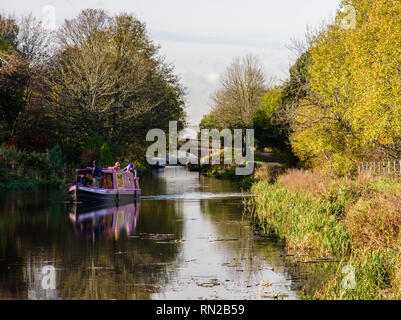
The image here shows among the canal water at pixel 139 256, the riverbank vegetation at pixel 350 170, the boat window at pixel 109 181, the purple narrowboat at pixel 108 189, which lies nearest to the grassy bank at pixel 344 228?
the riverbank vegetation at pixel 350 170

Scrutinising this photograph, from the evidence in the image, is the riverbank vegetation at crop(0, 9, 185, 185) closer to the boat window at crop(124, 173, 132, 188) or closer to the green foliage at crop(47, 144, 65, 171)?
the green foliage at crop(47, 144, 65, 171)

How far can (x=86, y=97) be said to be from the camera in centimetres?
5488

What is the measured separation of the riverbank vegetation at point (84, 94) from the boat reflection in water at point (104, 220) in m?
17.0

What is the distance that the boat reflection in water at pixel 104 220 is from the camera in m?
23.1

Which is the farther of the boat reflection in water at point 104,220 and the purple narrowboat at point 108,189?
the purple narrowboat at point 108,189

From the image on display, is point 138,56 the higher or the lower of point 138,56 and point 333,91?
the higher

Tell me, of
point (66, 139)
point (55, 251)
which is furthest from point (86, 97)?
point (55, 251)

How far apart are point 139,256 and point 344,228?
20.1ft

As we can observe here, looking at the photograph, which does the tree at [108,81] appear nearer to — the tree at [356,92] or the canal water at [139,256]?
the tree at [356,92]

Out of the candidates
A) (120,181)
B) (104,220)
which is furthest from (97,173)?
(104,220)

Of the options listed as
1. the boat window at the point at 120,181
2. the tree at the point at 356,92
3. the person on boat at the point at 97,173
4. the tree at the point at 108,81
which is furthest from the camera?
the tree at the point at 108,81

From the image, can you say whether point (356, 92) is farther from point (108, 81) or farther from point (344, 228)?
point (108, 81)

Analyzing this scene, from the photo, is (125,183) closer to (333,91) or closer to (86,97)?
(333,91)
